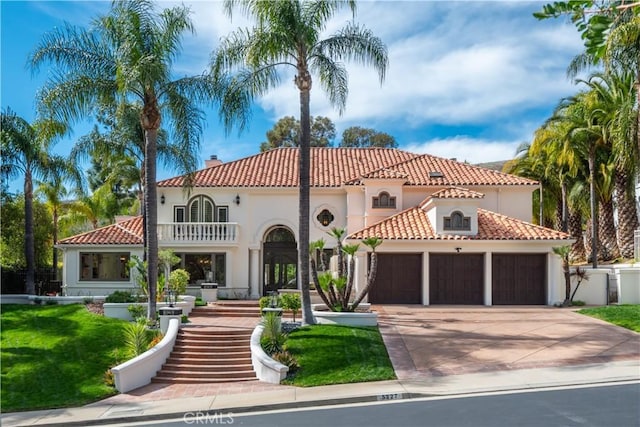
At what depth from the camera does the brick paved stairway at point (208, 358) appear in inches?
605

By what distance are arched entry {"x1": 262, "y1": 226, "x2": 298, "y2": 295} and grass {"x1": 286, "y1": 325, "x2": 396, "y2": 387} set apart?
1210cm

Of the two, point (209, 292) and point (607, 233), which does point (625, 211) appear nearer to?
point (607, 233)

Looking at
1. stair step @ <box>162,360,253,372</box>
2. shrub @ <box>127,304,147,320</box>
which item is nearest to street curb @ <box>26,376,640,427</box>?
stair step @ <box>162,360,253,372</box>

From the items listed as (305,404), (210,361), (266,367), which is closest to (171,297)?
(210,361)

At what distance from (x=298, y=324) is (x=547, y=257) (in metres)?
13.5

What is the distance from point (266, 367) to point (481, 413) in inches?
245

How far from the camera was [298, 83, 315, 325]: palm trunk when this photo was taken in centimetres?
1830

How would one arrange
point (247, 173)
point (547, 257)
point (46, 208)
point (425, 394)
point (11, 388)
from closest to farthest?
point (425, 394) < point (11, 388) < point (547, 257) < point (247, 173) < point (46, 208)

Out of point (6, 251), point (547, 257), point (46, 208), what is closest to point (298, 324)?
point (547, 257)

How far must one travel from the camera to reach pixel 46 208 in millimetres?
38719

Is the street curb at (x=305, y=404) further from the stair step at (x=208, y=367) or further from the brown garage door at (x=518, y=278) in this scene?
the brown garage door at (x=518, y=278)

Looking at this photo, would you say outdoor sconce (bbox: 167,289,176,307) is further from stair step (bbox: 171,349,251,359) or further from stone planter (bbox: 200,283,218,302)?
stair step (bbox: 171,349,251,359)

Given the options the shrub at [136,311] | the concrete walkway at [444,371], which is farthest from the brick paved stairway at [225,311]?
the shrub at [136,311]

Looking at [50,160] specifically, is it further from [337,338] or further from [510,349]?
[510,349]
